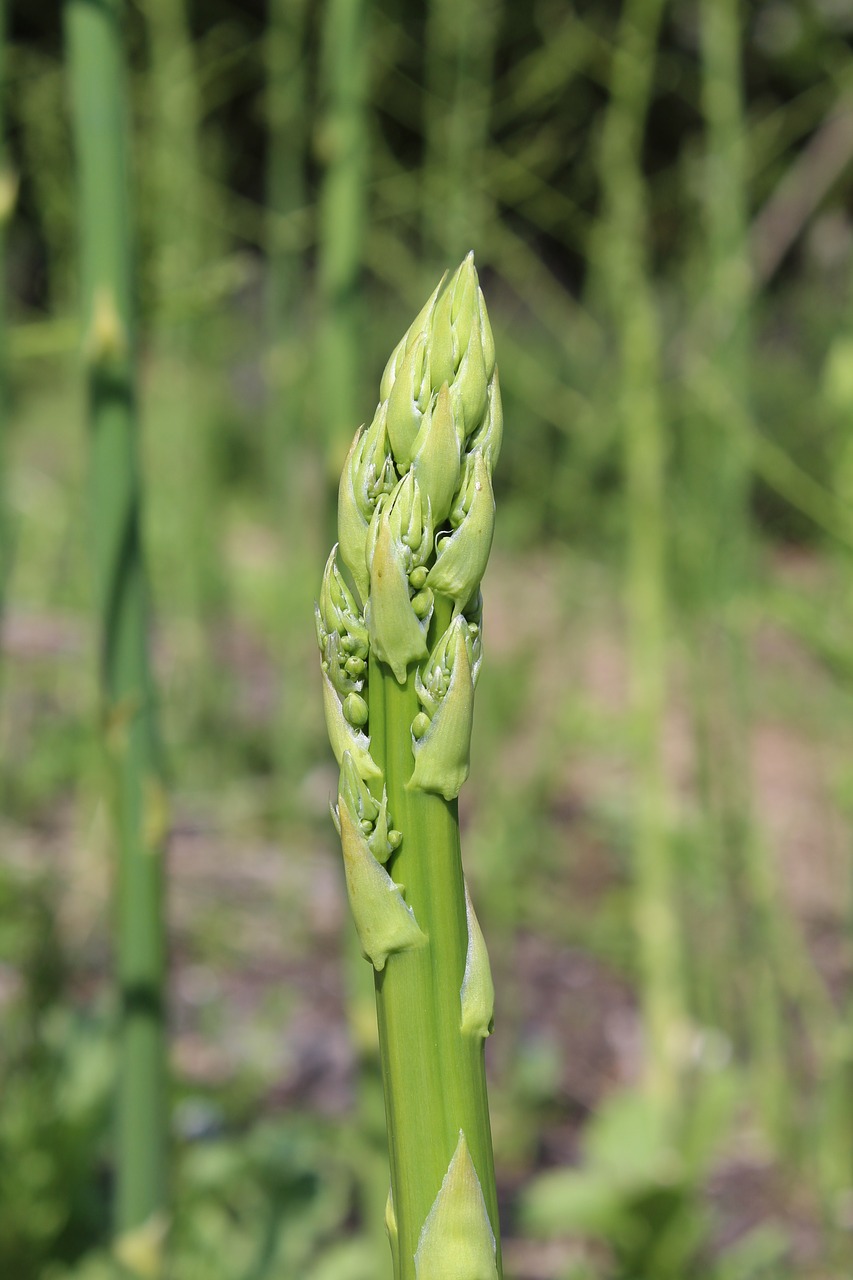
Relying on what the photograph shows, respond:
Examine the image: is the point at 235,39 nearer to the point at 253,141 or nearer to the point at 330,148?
the point at 253,141

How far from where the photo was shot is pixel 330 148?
904 millimetres

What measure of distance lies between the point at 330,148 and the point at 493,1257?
0.82 metres

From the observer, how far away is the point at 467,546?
331mm

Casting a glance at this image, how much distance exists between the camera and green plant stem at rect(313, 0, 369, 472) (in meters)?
0.86

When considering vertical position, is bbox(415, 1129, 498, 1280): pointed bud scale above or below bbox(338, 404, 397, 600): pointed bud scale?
below

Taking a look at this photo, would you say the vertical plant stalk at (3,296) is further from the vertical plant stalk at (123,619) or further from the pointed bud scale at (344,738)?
the pointed bud scale at (344,738)

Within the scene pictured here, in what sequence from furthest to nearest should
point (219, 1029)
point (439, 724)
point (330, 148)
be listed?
point (219, 1029) → point (330, 148) → point (439, 724)

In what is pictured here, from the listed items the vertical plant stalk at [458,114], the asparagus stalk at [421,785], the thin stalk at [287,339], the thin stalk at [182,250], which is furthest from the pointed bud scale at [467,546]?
the thin stalk at [182,250]

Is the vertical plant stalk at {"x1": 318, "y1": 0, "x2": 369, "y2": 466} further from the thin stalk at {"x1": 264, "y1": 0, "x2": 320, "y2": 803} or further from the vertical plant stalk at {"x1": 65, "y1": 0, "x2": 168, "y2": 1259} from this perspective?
the thin stalk at {"x1": 264, "y1": 0, "x2": 320, "y2": 803}

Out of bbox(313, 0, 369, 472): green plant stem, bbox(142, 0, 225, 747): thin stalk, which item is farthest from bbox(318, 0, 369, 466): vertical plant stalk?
bbox(142, 0, 225, 747): thin stalk

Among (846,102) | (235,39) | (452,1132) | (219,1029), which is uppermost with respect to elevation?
(235,39)

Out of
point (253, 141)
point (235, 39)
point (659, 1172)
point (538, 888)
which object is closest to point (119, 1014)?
point (659, 1172)

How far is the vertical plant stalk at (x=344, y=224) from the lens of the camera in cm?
86

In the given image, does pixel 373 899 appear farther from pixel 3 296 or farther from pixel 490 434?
pixel 3 296
